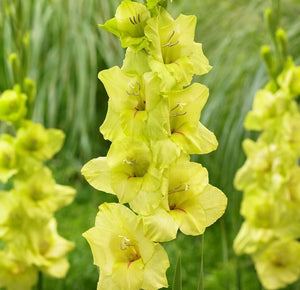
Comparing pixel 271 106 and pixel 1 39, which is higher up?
pixel 271 106

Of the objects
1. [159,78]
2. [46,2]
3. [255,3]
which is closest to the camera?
[159,78]

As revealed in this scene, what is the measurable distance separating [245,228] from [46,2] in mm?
1904

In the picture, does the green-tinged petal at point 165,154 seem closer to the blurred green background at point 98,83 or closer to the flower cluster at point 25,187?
the flower cluster at point 25,187

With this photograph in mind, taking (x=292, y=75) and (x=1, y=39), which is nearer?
(x=292, y=75)

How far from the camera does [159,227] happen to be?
0.41 m

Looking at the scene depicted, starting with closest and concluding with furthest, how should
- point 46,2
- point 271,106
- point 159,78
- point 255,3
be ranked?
point 159,78, point 271,106, point 255,3, point 46,2

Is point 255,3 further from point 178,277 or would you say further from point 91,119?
point 178,277

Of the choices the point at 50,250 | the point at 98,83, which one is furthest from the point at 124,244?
the point at 98,83

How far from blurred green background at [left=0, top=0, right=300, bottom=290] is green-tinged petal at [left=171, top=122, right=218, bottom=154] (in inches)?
45.4

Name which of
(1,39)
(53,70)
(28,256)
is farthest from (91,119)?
(28,256)

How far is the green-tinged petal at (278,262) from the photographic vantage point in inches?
38.3

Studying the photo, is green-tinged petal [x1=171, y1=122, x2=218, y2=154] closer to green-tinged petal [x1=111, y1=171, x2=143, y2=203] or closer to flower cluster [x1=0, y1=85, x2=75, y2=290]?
green-tinged petal [x1=111, y1=171, x2=143, y2=203]

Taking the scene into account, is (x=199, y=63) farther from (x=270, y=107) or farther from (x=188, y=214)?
(x=270, y=107)

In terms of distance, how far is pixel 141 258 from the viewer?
452 mm
